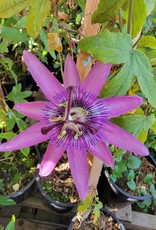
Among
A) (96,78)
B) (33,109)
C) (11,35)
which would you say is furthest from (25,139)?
(11,35)

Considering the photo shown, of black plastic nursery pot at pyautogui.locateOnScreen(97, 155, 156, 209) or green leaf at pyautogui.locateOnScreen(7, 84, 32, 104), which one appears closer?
green leaf at pyautogui.locateOnScreen(7, 84, 32, 104)

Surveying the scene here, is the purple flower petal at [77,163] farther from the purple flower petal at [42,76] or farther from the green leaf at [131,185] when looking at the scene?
the green leaf at [131,185]

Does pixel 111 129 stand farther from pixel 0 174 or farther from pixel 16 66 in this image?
pixel 16 66

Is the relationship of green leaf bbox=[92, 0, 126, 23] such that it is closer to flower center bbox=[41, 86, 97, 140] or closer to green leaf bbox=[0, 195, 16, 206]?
flower center bbox=[41, 86, 97, 140]

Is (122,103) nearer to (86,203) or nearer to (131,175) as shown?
(86,203)

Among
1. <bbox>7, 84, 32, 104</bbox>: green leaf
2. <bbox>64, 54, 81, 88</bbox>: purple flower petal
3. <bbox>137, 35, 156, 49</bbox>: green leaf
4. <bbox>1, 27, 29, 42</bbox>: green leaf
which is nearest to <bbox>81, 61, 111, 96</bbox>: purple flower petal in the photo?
<bbox>64, 54, 81, 88</bbox>: purple flower petal
